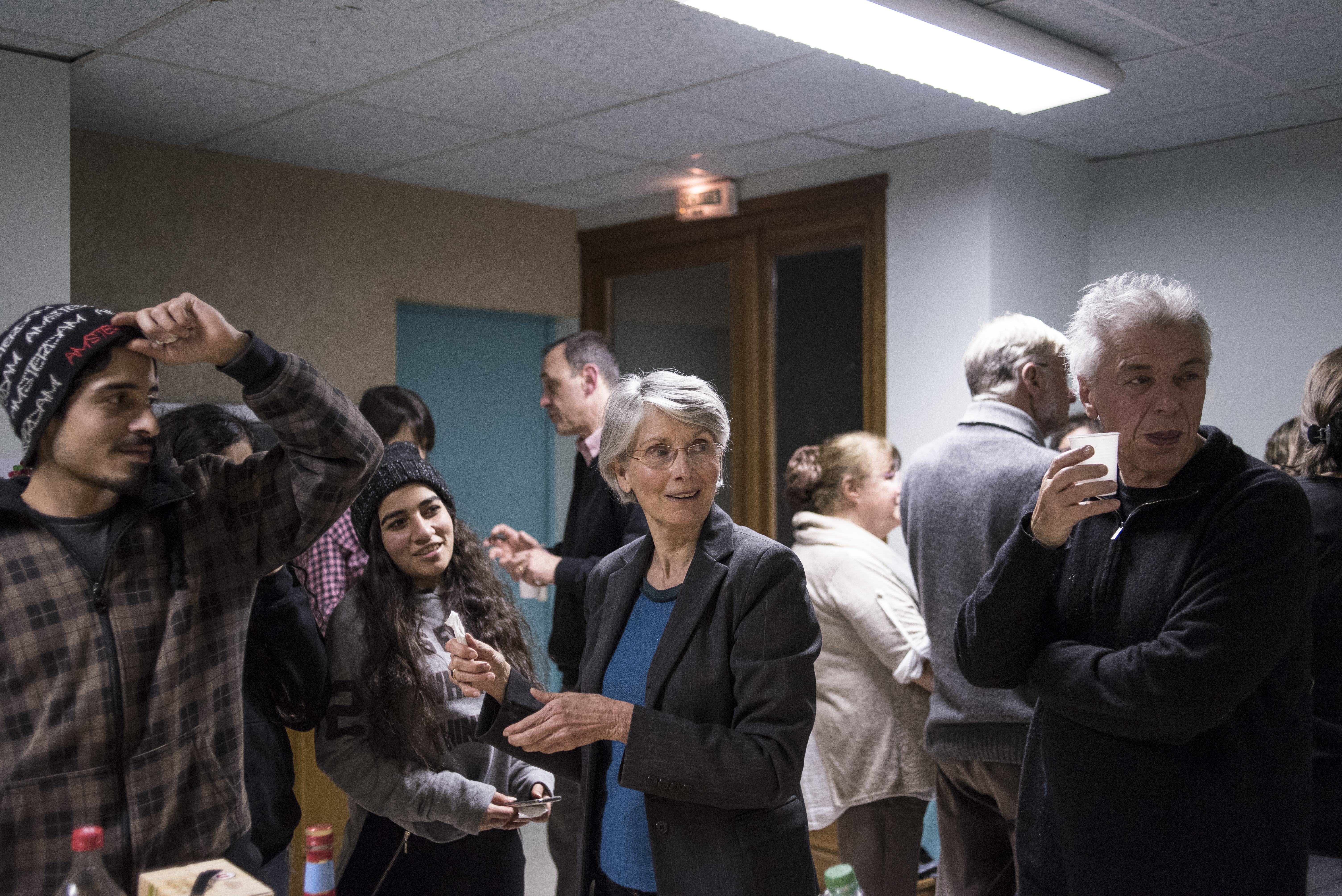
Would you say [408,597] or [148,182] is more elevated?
[148,182]

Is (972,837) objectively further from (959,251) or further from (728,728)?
(959,251)

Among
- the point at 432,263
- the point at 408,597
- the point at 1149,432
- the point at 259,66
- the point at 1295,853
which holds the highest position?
the point at 259,66

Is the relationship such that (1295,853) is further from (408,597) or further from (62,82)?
(62,82)

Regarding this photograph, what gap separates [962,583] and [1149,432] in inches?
35.5

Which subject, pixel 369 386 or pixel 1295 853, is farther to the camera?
pixel 369 386

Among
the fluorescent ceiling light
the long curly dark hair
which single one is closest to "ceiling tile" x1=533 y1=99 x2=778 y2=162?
the fluorescent ceiling light

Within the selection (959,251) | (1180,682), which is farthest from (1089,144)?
(1180,682)

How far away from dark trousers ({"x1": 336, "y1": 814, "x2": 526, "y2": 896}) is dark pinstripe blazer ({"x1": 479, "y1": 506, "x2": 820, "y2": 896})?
1.39ft

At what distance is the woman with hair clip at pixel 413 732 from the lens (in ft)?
6.79

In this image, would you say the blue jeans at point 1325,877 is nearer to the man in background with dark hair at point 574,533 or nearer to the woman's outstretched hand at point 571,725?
the woman's outstretched hand at point 571,725

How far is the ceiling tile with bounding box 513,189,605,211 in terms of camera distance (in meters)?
4.97

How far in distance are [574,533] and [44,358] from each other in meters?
1.83

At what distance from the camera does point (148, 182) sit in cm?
405

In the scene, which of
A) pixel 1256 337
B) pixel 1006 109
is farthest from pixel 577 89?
pixel 1256 337
